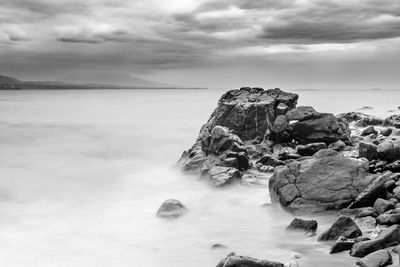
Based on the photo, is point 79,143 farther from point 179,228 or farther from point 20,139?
point 179,228

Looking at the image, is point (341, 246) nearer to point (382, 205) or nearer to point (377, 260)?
point (377, 260)

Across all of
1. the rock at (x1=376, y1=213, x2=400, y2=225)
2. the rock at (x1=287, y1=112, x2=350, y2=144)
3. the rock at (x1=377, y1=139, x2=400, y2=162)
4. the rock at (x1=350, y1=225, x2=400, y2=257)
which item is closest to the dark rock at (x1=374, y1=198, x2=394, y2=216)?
the rock at (x1=376, y1=213, x2=400, y2=225)

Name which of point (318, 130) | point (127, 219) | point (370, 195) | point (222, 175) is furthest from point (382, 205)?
point (318, 130)

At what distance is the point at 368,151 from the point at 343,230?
7424 millimetres

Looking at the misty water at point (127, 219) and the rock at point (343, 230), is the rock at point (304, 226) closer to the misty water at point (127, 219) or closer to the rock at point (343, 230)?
the misty water at point (127, 219)

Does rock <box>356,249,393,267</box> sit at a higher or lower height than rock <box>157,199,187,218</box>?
higher

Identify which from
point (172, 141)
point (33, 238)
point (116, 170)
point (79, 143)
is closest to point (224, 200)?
point (33, 238)

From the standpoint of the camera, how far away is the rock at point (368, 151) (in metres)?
15.8

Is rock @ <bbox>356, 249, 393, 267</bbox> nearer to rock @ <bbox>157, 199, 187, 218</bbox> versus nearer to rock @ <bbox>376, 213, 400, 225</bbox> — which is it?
rock @ <bbox>376, 213, 400, 225</bbox>

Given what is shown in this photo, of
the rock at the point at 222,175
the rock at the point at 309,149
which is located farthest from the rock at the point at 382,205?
the rock at the point at 309,149

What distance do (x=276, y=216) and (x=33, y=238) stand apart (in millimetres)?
6076

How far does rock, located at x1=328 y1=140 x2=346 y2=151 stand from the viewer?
1900cm

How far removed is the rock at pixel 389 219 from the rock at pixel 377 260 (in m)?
1.92

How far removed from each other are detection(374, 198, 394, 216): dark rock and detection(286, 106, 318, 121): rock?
10.1 meters
